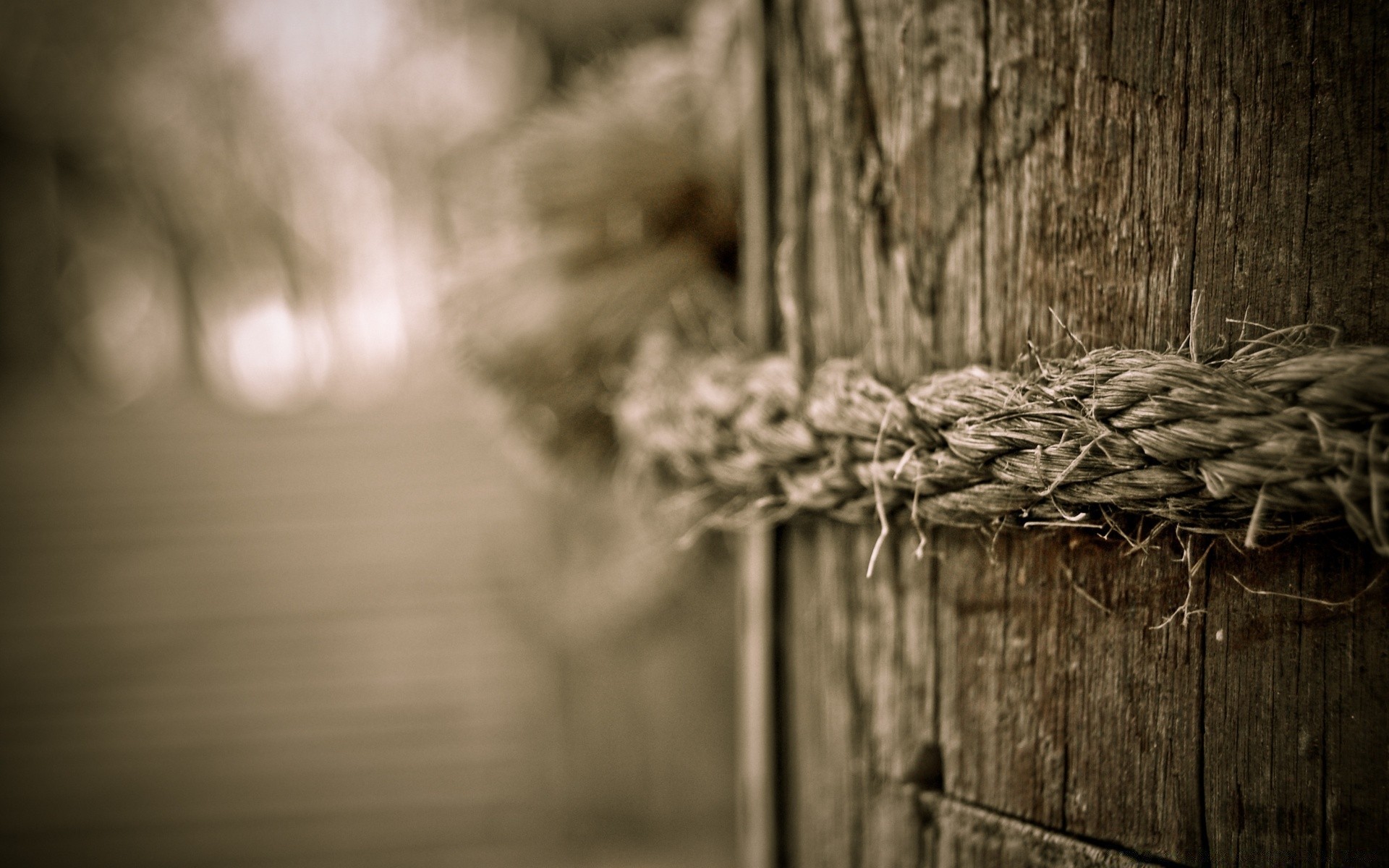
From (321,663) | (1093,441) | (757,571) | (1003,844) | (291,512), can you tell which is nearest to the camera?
(1093,441)

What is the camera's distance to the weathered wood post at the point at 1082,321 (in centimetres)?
39

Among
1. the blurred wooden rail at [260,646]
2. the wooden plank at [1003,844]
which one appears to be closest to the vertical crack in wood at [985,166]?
the wooden plank at [1003,844]

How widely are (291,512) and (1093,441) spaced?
10.4ft

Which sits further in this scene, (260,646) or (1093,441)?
(260,646)

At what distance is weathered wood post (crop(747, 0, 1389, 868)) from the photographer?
0.39 metres

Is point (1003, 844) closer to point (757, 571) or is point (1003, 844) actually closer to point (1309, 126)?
point (757, 571)

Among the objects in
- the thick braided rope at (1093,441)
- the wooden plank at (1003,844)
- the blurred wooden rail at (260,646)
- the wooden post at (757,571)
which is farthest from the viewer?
the blurred wooden rail at (260,646)

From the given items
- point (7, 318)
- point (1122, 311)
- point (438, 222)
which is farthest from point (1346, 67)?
point (7, 318)

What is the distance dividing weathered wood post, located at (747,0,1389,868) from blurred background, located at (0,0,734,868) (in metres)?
1.69

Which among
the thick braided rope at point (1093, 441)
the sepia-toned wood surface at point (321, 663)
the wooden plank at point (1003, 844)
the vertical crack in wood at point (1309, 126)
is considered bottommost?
the sepia-toned wood surface at point (321, 663)

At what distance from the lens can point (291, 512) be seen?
2.94m

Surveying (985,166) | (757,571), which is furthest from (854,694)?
(985,166)

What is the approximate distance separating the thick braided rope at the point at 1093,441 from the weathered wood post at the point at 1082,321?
0.13 ft

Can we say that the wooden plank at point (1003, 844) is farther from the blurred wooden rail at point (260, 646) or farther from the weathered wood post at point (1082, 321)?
the blurred wooden rail at point (260, 646)
